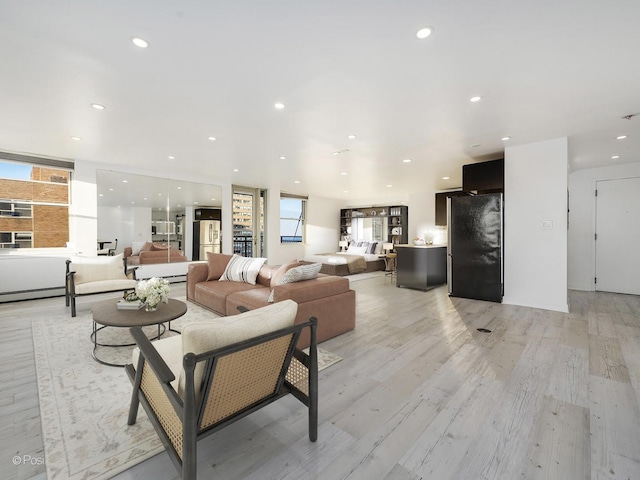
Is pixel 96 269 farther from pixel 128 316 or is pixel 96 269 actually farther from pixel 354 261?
pixel 354 261

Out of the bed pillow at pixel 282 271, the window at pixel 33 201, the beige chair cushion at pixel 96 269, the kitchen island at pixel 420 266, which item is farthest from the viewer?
the kitchen island at pixel 420 266

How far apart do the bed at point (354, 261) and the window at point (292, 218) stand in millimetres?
1161

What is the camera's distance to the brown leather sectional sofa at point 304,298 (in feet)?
9.57

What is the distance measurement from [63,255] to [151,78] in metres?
4.68

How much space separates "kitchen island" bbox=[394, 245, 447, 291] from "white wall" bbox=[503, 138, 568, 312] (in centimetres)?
162

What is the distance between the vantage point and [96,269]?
447cm

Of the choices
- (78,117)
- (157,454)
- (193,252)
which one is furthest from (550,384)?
(193,252)

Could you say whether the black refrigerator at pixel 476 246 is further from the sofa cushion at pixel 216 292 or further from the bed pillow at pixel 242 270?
the sofa cushion at pixel 216 292

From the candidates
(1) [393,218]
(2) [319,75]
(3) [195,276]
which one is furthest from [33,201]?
(1) [393,218]

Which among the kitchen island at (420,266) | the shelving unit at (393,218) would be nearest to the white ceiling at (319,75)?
the kitchen island at (420,266)

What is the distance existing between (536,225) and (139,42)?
17.7 ft

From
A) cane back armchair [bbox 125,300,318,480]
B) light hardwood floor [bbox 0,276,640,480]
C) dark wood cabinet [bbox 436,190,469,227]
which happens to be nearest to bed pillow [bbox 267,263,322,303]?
light hardwood floor [bbox 0,276,640,480]

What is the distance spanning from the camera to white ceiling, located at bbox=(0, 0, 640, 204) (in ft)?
5.92

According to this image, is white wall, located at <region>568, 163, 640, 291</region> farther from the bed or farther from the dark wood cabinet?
the bed
